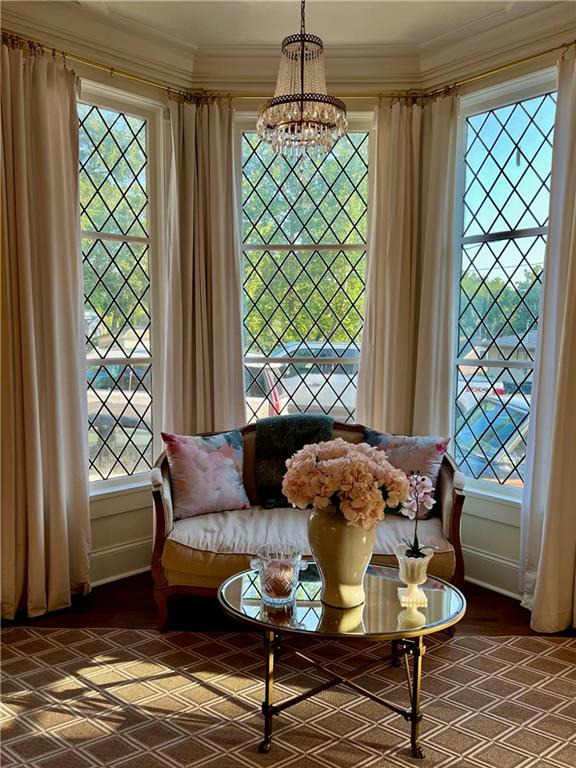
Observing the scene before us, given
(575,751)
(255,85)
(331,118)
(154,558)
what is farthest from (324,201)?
(575,751)

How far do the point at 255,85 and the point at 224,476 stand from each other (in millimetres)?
2280

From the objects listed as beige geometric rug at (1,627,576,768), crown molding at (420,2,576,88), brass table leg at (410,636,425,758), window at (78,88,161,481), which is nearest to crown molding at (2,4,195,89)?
window at (78,88,161,481)

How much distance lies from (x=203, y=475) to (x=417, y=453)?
113 cm

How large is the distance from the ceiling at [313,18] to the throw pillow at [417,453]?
2.19m

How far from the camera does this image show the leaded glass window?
3570mm

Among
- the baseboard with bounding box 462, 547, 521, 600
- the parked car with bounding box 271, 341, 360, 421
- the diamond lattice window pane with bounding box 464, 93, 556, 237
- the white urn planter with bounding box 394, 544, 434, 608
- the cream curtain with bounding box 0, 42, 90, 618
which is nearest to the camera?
the white urn planter with bounding box 394, 544, 434, 608

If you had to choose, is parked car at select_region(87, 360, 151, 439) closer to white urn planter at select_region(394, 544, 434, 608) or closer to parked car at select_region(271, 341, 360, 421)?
parked car at select_region(271, 341, 360, 421)

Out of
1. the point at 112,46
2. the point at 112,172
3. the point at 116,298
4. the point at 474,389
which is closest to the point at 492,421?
the point at 474,389

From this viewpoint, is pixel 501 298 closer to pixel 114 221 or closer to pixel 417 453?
pixel 417 453

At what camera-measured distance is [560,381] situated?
3.02m

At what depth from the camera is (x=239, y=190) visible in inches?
153

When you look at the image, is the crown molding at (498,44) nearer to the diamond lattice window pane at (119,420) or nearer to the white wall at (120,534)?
the diamond lattice window pane at (119,420)

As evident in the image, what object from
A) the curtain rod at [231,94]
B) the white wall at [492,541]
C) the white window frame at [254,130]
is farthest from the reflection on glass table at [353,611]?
the curtain rod at [231,94]

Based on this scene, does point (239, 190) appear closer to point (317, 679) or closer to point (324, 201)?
point (324, 201)
